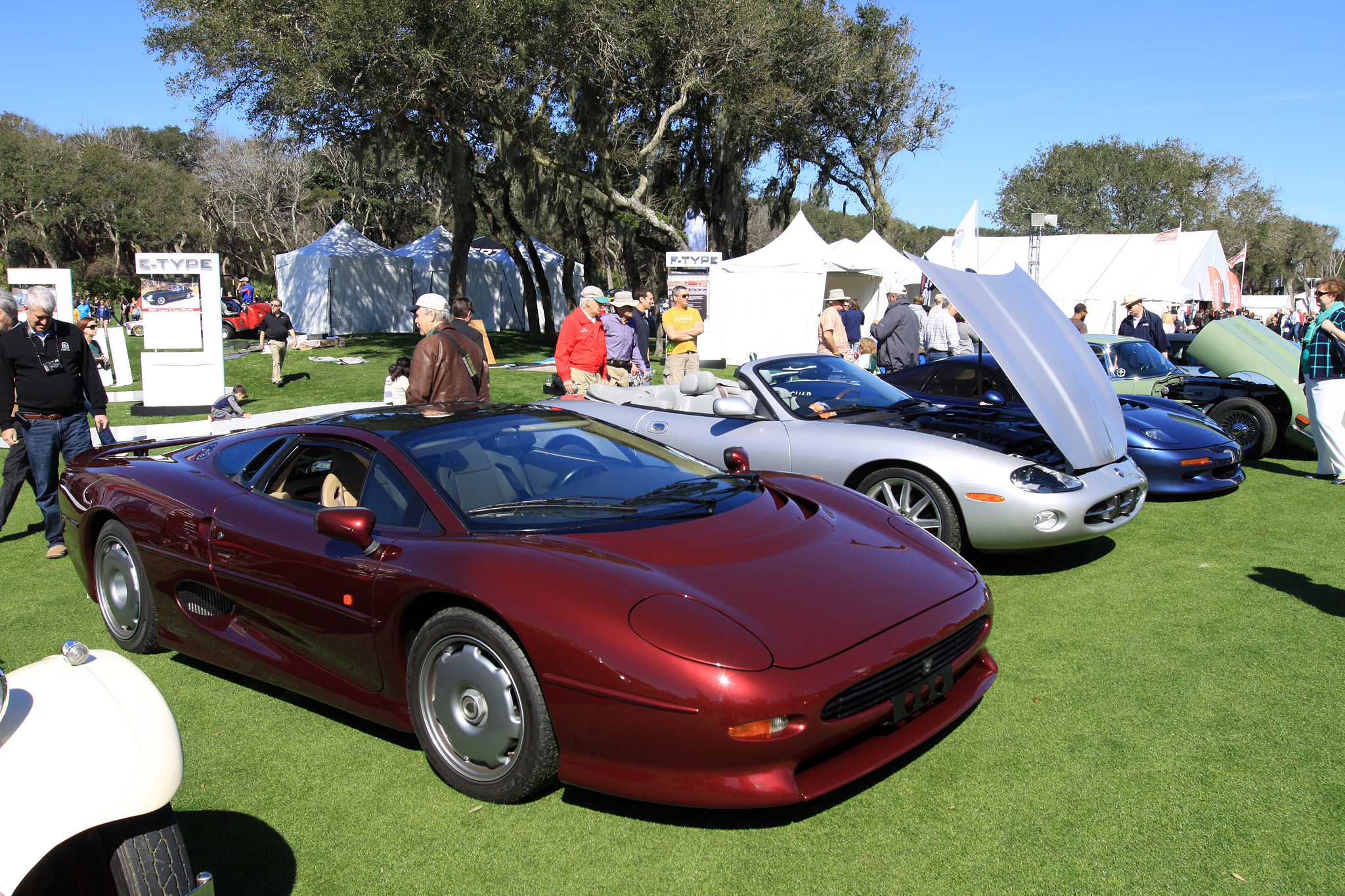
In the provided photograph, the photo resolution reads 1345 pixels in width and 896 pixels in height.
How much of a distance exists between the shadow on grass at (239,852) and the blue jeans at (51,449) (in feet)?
12.6

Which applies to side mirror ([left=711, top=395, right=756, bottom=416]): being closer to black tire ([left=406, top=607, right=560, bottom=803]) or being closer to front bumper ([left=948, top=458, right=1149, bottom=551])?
front bumper ([left=948, top=458, right=1149, bottom=551])

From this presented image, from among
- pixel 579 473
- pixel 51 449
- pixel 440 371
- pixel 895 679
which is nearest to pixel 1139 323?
pixel 440 371

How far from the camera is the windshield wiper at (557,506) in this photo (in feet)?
10.8

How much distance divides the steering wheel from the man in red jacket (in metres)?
5.37

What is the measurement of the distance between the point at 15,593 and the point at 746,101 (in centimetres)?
2462

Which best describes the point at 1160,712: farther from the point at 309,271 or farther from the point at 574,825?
the point at 309,271

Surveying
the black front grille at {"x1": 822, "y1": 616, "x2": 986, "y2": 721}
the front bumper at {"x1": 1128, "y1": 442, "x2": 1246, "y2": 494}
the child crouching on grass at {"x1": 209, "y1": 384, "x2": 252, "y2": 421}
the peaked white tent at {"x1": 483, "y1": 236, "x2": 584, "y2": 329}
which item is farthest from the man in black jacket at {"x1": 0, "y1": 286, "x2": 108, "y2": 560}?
the peaked white tent at {"x1": 483, "y1": 236, "x2": 584, "y2": 329}

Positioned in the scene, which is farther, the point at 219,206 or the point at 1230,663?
the point at 219,206

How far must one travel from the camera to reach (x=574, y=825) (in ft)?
9.22

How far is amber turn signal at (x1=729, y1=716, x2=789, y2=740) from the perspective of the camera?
2.44 m

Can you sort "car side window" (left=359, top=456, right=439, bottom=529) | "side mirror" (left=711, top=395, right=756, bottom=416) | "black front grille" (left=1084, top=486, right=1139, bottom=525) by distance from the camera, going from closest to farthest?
"car side window" (left=359, top=456, right=439, bottom=529), "black front grille" (left=1084, top=486, right=1139, bottom=525), "side mirror" (left=711, top=395, right=756, bottom=416)

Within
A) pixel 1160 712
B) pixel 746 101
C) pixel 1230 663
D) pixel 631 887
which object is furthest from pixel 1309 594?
pixel 746 101

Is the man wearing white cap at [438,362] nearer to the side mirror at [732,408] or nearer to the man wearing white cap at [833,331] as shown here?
the side mirror at [732,408]

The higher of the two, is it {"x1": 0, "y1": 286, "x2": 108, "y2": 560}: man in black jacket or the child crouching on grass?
{"x1": 0, "y1": 286, "x2": 108, "y2": 560}: man in black jacket
